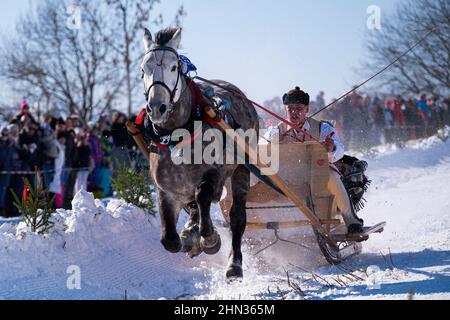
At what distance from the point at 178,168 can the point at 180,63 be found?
876mm

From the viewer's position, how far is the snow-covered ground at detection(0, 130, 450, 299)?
20.5ft

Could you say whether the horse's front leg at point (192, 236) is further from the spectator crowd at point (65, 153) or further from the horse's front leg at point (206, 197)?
the spectator crowd at point (65, 153)

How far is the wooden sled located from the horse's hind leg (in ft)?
1.25

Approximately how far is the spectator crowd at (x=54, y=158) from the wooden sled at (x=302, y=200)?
3981 millimetres

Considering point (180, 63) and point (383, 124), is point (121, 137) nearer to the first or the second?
point (180, 63)

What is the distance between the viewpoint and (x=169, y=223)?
679 cm

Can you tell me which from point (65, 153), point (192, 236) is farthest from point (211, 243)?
point (65, 153)

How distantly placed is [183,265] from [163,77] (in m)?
2.68

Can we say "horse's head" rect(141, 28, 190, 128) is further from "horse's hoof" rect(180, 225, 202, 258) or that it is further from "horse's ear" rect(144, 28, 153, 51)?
"horse's hoof" rect(180, 225, 202, 258)

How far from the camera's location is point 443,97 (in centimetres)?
2459

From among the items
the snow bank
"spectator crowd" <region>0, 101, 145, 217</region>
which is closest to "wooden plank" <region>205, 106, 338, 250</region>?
the snow bank

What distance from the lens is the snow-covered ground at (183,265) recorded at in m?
6.23

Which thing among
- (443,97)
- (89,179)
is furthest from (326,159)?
(443,97)
